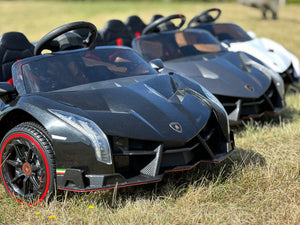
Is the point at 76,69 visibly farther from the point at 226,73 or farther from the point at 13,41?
the point at 226,73

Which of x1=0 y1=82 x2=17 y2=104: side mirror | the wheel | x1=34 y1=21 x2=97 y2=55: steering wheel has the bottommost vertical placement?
the wheel

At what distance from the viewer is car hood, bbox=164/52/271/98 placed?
5.32 metres

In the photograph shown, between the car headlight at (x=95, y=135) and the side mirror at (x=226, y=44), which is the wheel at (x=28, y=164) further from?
the side mirror at (x=226, y=44)

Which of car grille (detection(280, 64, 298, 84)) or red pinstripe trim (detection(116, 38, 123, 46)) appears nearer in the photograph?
car grille (detection(280, 64, 298, 84))

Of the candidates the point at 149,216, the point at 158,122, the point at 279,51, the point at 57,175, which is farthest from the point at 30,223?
the point at 279,51

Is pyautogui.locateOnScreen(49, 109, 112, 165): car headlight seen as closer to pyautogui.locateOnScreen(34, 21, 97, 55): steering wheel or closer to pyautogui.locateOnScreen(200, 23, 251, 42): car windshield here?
pyautogui.locateOnScreen(34, 21, 97, 55): steering wheel

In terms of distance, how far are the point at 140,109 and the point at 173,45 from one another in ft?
10.7

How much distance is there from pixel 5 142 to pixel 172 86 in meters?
1.57

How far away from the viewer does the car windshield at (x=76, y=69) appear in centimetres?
393

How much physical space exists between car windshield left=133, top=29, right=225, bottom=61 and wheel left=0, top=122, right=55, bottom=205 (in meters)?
3.18

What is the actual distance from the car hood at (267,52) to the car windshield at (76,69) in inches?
127

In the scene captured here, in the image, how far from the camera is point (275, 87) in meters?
5.69

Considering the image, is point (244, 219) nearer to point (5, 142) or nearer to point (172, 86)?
point (172, 86)

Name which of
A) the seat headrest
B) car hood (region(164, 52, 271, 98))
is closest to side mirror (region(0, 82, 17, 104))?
the seat headrest
